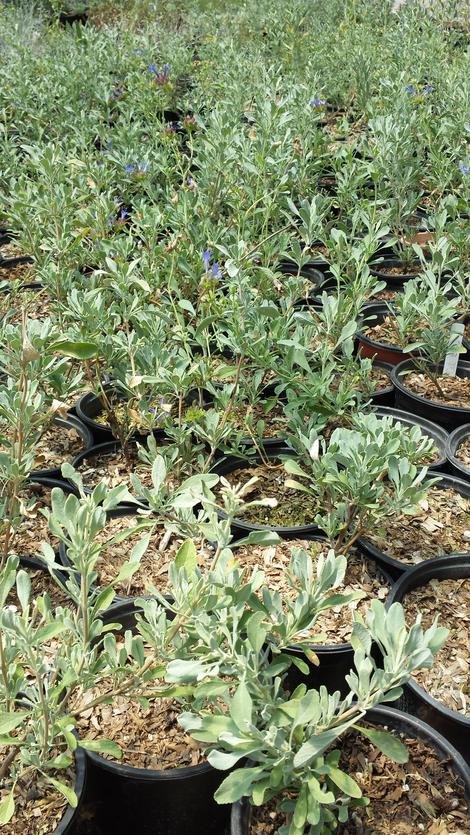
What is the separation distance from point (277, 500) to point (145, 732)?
836 millimetres

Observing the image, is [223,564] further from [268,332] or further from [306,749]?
[268,332]

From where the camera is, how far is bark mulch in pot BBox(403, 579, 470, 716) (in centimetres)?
173

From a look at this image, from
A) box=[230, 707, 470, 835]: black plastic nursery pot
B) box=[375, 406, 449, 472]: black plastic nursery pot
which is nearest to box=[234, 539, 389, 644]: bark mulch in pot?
box=[230, 707, 470, 835]: black plastic nursery pot

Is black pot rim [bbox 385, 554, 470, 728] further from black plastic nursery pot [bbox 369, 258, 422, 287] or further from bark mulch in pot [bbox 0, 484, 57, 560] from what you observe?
black plastic nursery pot [bbox 369, 258, 422, 287]

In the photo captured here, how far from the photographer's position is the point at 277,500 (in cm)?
229

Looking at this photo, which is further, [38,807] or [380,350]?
[380,350]

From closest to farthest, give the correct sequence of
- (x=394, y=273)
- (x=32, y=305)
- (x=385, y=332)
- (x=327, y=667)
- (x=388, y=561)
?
(x=327, y=667)
(x=388, y=561)
(x=385, y=332)
(x=32, y=305)
(x=394, y=273)

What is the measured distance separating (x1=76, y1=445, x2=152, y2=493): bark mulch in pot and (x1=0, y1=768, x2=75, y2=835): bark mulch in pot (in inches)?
40.0

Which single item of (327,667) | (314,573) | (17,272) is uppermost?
(314,573)

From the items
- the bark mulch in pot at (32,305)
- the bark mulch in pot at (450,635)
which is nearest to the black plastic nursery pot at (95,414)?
the bark mulch in pot at (32,305)

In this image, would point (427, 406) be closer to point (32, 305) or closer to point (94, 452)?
point (94, 452)

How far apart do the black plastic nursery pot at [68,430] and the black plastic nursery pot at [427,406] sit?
1.16 metres

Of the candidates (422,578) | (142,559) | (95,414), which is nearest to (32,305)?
(95,414)

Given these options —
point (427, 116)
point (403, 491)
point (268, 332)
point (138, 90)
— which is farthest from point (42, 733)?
point (138, 90)
